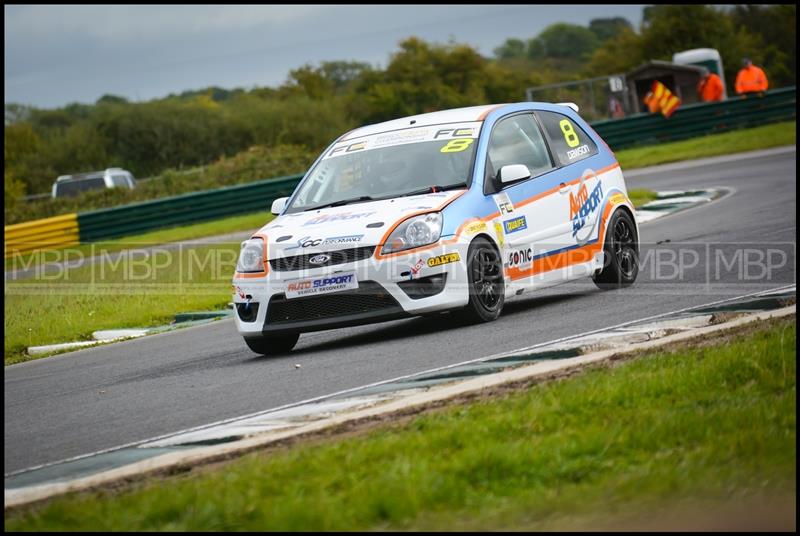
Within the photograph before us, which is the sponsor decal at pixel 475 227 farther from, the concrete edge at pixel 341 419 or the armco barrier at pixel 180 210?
the armco barrier at pixel 180 210

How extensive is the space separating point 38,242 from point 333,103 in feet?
126

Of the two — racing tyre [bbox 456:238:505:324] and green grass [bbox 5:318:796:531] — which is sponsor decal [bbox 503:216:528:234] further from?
green grass [bbox 5:318:796:531]

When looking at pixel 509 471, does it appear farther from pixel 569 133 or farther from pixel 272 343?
pixel 569 133

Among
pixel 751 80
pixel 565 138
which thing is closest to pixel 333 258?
pixel 565 138

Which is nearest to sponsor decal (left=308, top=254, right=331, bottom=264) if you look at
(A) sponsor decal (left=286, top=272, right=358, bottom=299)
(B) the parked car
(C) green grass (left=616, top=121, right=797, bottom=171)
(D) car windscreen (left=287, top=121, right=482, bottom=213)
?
(A) sponsor decal (left=286, top=272, right=358, bottom=299)

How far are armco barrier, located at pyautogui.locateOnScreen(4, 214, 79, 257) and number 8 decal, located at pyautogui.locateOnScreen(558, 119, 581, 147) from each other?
1963cm

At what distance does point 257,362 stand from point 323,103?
56.1 meters

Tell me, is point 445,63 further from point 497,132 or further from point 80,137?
point 497,132

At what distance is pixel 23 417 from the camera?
7.95m

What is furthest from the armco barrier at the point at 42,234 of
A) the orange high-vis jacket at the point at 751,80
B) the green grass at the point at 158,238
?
the orange high-vis jacket at the point at 751,80

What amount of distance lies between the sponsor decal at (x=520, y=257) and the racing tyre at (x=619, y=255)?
1276 millimetres

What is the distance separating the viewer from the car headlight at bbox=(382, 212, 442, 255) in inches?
354

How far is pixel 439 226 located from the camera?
910 cm

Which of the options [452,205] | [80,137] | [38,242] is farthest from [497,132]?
[80,137]
